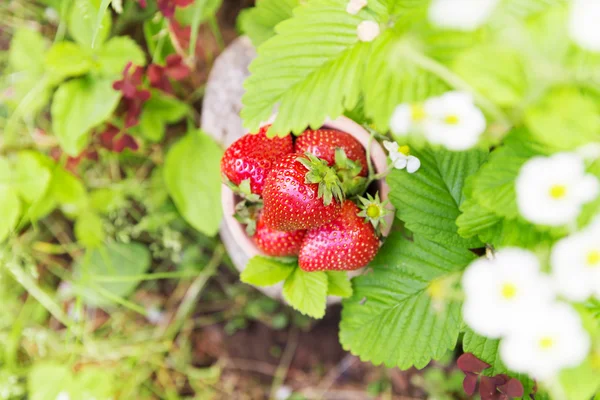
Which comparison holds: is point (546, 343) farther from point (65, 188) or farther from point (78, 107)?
point (65, 188)

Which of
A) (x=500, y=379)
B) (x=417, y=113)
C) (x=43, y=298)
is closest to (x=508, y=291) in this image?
(x=417, y=113)

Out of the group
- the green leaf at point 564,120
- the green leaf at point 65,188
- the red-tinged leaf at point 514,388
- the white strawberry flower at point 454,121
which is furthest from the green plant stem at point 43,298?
the green leaf at point 564,120

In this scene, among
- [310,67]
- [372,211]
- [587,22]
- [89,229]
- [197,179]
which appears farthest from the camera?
[89,229]

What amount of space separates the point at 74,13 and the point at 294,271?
81 centimetres

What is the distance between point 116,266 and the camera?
5.36 ft

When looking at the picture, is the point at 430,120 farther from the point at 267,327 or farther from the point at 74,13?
the point at 267,327

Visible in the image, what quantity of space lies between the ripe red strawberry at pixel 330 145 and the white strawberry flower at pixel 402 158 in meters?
0.08

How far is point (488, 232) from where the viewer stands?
2.68 feet

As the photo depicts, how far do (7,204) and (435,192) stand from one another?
990 millimetres

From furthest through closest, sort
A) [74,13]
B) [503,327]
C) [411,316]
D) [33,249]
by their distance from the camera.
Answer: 1. [33,249]
2. [74,13]
3. [411,316]
4. [503,327]

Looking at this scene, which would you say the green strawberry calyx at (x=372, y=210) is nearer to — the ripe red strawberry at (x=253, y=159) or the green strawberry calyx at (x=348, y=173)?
the green strawberry calyx at (x=348, y=173)

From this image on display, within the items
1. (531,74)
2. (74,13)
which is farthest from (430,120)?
(74,13)

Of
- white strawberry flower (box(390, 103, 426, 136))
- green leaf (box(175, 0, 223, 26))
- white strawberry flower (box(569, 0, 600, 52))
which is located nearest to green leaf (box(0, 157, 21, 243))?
green leaf (box(175, 0, 223, 26))

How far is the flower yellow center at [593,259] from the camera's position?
0.50 metres
